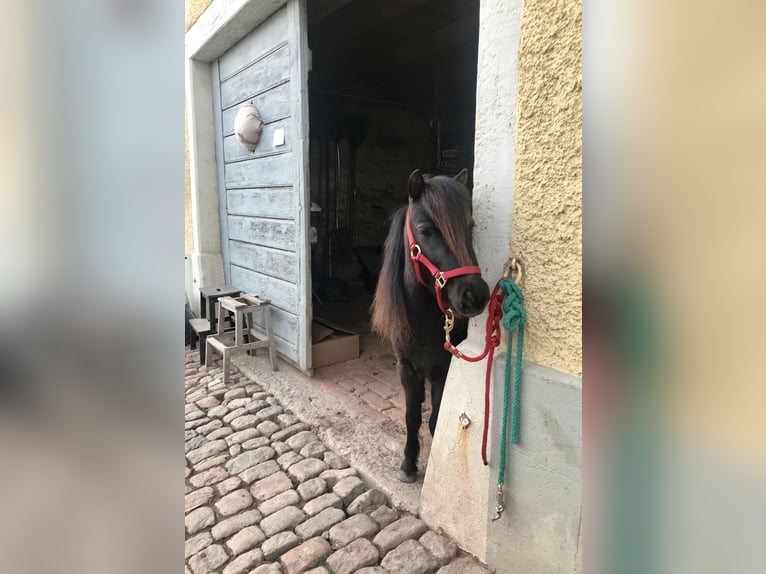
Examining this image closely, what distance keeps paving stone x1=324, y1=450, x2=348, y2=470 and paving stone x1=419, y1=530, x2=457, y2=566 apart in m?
0.73

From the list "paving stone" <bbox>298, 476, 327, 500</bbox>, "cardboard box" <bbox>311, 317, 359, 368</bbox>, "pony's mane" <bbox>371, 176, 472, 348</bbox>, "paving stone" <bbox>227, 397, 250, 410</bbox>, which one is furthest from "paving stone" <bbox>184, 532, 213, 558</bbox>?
"cardboard box" <bbox>311, 317, 359, 368</bbox>

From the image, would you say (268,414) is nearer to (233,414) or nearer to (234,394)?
(233,414)

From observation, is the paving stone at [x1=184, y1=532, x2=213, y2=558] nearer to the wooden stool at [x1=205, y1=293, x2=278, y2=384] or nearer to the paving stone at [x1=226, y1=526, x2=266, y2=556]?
the paving stone at [x1=226, y1=526, x2=266, y2=556]

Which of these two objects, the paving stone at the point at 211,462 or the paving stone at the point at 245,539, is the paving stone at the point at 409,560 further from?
the paving stone at the point at 211,462

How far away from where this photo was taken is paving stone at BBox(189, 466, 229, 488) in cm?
244

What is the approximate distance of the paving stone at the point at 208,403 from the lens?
3395mm

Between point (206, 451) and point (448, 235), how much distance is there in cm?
212

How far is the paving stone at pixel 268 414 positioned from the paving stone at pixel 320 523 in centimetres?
114

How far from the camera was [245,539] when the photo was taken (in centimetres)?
199

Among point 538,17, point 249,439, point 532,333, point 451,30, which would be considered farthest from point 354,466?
point 451,30

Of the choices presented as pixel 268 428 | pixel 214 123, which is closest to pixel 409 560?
pixel 268 428
